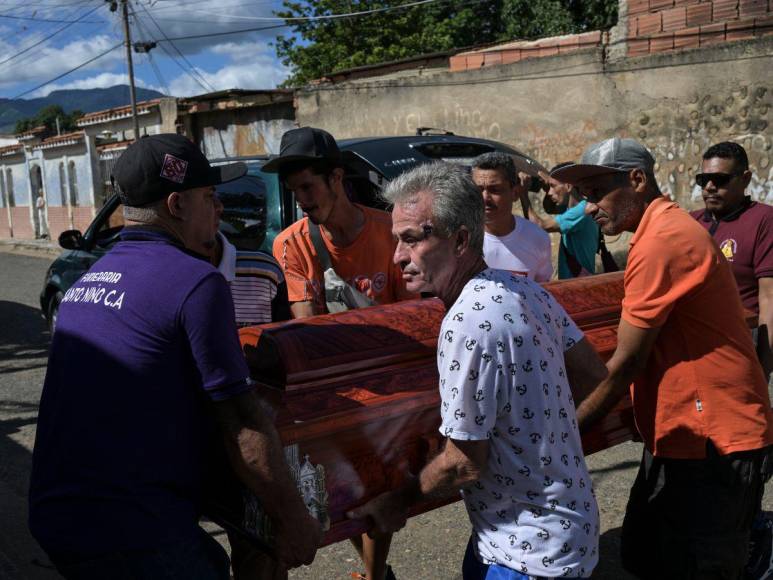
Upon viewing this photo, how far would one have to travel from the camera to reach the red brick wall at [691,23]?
952 cm

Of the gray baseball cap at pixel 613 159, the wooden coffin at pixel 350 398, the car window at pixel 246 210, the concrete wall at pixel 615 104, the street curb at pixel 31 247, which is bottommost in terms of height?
the street curb at pixel 31 247

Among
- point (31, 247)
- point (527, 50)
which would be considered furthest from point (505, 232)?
point (31, 247)

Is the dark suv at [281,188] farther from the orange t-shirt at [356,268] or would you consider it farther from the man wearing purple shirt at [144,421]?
the man wearing purple shirt at [144,421]

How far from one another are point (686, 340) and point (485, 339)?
3.08 feet

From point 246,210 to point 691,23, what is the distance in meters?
7.70

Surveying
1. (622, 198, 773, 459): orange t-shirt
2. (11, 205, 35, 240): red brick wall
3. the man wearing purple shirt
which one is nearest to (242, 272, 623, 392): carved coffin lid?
the man wearing purple shirt

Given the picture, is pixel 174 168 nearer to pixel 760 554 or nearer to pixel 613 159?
pixel 613 159

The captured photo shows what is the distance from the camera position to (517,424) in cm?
167

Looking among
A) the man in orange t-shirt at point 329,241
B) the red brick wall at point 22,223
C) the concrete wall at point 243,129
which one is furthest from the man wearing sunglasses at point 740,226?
the red brick wall at point 22,223

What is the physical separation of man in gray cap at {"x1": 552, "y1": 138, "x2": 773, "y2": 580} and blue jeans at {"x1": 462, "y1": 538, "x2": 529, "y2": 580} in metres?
0.59

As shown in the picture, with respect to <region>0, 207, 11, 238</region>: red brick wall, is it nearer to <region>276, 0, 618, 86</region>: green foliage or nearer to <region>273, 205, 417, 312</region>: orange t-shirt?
<region>276, 0, 618, 86</region>: green foliage

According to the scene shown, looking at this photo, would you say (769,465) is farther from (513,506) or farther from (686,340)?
(513,506)

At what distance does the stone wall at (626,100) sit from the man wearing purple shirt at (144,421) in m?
8.47

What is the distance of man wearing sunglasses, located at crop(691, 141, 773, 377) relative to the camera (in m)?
3.67
